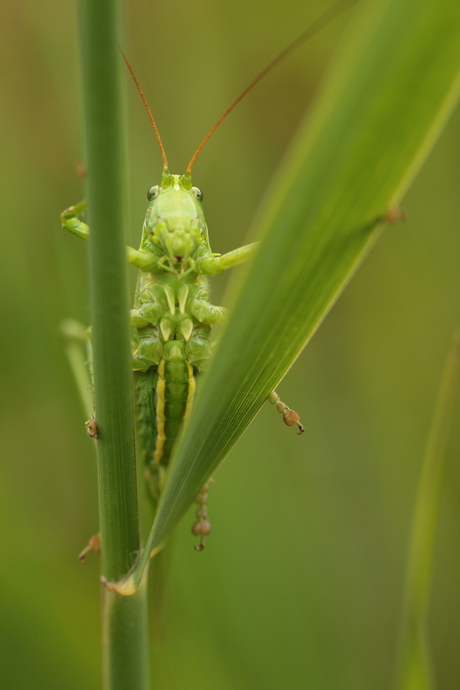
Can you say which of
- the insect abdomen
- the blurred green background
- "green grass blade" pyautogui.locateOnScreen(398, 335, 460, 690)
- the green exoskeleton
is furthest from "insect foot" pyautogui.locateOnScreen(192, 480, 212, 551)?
"green grass blade" pyautogui.locateOnScreen(398, 335, 460, 690)

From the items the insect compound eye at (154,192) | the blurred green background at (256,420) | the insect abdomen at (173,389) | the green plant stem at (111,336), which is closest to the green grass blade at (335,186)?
the green plant stem at (111,336)

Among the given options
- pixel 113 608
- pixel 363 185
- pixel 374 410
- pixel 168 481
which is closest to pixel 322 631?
pixel 374 410

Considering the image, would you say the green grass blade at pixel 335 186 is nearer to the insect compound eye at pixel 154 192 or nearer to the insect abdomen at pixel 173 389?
the insect abdomen at pixel 173 389

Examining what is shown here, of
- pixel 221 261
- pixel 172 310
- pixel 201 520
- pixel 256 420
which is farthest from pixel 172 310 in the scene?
pixel 256 420

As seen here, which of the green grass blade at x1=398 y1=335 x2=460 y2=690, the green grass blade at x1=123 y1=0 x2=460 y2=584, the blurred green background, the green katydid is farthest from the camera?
the blurred green background

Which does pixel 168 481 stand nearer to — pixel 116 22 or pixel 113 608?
pixel 113 608

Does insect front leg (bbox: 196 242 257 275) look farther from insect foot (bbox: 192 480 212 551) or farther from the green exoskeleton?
insect foot (bbox: 192 480 212 551)

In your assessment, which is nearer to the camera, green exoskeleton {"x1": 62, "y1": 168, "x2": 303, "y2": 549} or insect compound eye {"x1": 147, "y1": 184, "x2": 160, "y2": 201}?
green exoskeleton {"x1": 62, "y1": 168, "x2": 303, "y2": 549}
